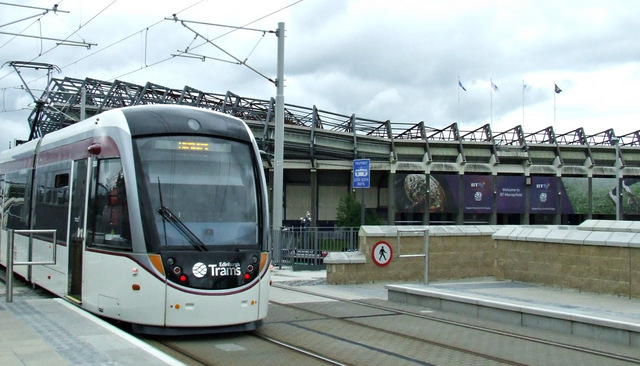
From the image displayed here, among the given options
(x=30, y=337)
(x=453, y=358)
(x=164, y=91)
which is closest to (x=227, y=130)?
(x=30, y=337)

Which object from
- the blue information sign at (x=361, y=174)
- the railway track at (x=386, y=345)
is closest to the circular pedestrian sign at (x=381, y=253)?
the blue information sign at (x=361, y=174)

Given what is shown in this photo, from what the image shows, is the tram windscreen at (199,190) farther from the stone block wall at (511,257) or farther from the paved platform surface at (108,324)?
the stone block wall at (511,257)

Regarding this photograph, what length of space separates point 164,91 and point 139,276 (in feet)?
164

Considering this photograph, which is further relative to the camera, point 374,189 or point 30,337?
point 374,189

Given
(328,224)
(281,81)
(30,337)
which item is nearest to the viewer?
(30,337)

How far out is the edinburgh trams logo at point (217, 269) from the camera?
9844mm

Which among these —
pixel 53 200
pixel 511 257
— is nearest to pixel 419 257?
pixel 511 257

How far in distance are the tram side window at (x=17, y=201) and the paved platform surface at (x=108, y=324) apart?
5.47ft

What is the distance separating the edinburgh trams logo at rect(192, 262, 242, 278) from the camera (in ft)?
32.3

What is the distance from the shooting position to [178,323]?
32.0ft

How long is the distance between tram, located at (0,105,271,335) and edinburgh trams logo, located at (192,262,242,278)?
14 millimetres

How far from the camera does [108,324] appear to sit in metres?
9.66

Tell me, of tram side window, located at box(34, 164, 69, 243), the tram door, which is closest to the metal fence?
tram side window, located at box(34, 164, 69, 243)

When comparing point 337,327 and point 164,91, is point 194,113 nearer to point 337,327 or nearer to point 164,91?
point 337,327
